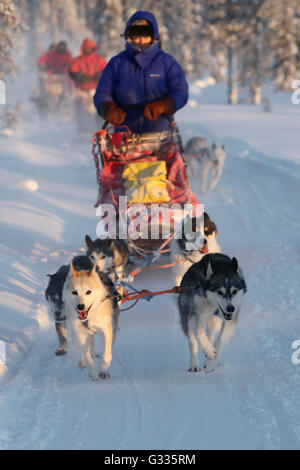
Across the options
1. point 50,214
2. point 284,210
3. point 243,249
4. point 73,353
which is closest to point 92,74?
point 50,214

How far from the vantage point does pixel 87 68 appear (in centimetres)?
1723

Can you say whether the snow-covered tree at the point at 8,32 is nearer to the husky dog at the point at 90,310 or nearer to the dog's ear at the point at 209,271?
the husky dog at the point at 90,310

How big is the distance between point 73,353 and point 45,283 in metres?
2.00

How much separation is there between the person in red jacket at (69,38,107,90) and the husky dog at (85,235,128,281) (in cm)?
1200

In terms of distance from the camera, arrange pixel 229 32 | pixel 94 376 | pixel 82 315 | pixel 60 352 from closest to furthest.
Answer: pixel 82 315 → pixel 94 376 → pixel 60 352 → pixel 229 32

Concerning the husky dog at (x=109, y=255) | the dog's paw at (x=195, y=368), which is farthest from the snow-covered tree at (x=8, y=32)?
the dog's paw at (x=195, y=368)

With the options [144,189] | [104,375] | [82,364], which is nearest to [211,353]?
[104,375]

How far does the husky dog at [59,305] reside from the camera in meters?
4.79

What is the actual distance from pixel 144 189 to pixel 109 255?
0.98 m

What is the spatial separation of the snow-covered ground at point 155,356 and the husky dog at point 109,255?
1.53 ft

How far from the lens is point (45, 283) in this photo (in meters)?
6.77

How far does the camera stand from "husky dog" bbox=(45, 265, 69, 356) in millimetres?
4785

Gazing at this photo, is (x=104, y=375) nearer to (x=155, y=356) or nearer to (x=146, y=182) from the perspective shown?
(x=155, y=356)
